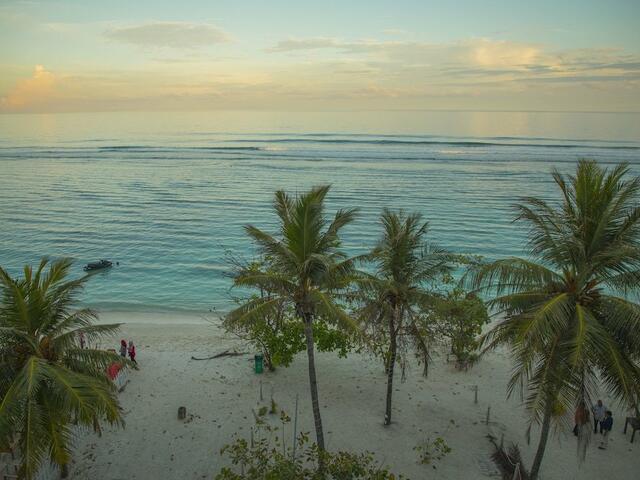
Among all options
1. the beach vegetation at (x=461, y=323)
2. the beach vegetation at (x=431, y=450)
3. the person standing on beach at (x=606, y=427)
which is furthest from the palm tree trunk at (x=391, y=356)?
the person standing on beach at (x=606, y=427)

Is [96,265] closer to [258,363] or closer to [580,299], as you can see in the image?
[258,363]

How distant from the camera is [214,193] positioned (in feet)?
199

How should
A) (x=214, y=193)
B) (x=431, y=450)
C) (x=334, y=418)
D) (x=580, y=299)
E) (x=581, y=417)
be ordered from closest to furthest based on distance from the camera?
(x=580, y=299)
(x=581, y=417)
(x=431, y=450)
(x=334, y=418)
(x=214, y=193)

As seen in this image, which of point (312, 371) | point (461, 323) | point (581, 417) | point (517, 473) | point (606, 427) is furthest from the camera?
point (461, 323)

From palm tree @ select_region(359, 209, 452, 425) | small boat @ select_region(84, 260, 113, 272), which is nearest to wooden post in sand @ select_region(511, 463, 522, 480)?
palm tree @ select_region(359, 209, 452, 425)

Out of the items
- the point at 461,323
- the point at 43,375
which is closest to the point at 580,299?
the point at 461,323

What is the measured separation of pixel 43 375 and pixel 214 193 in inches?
2051

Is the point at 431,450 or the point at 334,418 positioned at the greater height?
the point at 431,450

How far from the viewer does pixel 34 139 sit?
121m

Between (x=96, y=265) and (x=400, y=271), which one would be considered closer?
(x=400, y=271)

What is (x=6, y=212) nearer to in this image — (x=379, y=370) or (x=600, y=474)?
(x=379, y=370)

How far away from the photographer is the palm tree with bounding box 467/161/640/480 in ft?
31.6

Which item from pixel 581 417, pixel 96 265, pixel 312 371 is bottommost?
pixel 96 265

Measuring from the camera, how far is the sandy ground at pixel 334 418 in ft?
46.0
